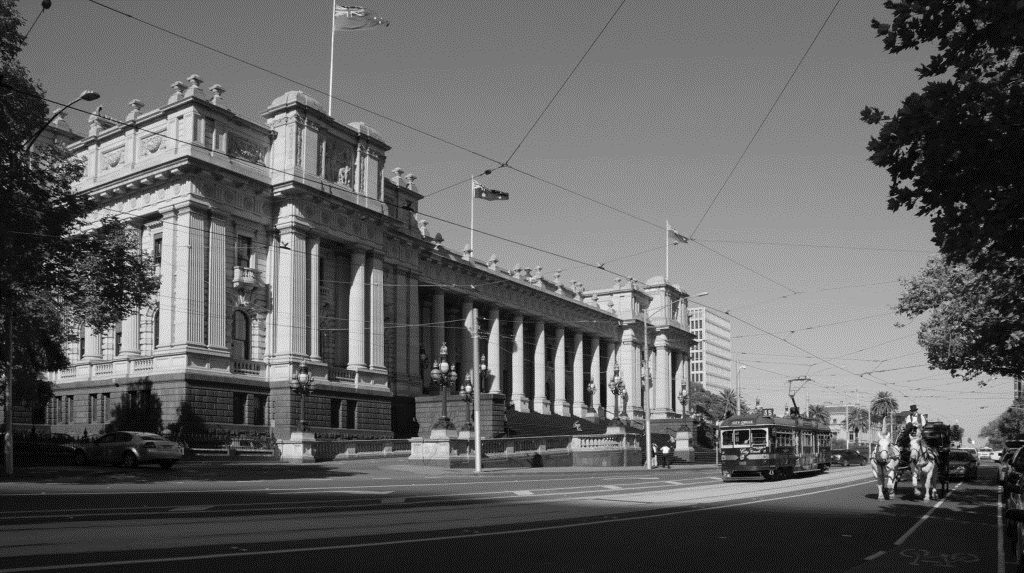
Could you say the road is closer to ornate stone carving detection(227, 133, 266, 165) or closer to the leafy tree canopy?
the leafy tree canopy

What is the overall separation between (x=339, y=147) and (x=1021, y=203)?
4981 cm

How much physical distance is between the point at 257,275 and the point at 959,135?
1800 inches

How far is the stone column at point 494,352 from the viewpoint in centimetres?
8112

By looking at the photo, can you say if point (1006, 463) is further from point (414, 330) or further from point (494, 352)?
point (494, 352)

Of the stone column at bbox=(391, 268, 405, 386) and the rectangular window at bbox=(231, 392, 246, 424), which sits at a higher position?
the stone column at bbox=(391, 268, 405, 386)

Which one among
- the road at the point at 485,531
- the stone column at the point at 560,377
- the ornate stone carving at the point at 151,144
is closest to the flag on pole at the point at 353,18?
the ornate stone carving at the point at 151,144

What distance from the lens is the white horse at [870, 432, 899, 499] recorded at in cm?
2242

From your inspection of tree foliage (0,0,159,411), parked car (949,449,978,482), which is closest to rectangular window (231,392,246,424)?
tree foliage (0,0,159,411)

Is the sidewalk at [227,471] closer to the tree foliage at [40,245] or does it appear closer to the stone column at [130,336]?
the tree foliage at [40,245]

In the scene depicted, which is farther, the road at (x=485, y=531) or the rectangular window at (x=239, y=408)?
the rectangular window at (x=239, y=408)

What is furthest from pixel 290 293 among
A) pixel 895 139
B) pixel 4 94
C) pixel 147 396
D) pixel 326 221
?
pixel 895 139

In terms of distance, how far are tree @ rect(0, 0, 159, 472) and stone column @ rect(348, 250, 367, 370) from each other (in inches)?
769

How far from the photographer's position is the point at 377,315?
60.9 m

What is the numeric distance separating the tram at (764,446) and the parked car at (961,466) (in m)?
5.49
